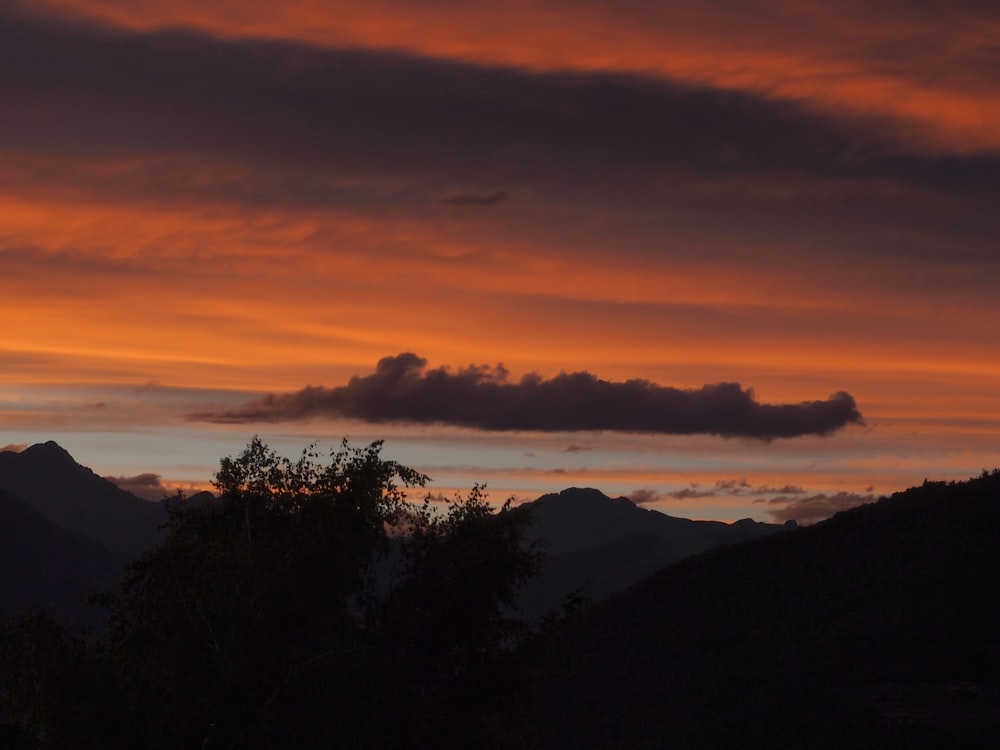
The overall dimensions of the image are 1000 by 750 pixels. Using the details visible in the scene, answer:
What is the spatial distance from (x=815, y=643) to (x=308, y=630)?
161 feet

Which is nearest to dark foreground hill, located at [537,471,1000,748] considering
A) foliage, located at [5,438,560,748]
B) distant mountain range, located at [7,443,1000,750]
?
distant mountain range, located at [7,443,1000,750]

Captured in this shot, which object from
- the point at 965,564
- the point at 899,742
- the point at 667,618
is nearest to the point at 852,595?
the point at 965,564

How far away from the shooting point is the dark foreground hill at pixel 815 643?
60844mm

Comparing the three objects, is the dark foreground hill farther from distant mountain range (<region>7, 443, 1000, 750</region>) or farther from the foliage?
the foliage

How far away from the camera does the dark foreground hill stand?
200 ft

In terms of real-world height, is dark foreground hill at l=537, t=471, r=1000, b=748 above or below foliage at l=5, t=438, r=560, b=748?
below

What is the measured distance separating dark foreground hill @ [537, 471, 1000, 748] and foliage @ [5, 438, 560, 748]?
1209 inches

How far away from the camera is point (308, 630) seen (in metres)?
31.1

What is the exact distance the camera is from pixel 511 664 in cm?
3412

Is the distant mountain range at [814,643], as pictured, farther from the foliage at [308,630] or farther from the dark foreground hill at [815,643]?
the foliage at [308,630]

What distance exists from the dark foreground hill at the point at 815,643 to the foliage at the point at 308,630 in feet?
101

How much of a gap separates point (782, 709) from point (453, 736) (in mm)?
36904

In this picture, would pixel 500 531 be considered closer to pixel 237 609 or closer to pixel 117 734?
pixel 237 609

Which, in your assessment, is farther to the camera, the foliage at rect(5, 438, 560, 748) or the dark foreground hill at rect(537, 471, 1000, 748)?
the dark foreground hill at rect(537, 471, 1000, 748)
